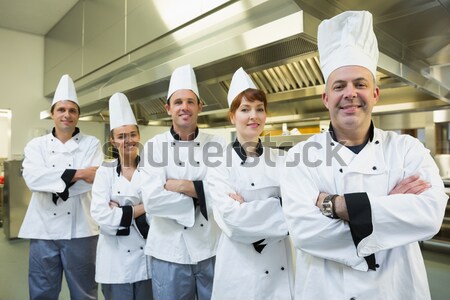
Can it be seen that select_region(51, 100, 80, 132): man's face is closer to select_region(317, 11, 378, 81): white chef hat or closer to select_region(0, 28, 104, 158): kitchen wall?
select_region(317, 11, 378, 81): white chef hat

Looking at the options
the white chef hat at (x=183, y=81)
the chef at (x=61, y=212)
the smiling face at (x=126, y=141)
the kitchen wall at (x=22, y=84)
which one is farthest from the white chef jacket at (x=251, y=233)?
the kitchen wall at (x=22, y=84)

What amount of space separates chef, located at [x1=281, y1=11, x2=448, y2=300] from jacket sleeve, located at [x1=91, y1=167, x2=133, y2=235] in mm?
901

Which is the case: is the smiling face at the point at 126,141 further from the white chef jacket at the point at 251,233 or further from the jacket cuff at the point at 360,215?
the jacket cuff at the point at 360,215

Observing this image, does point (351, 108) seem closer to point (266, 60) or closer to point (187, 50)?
point (266, 60)

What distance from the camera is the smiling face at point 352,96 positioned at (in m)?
0.94

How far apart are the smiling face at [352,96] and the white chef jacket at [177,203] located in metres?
0.70

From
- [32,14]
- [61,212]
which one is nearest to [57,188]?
[61,212]

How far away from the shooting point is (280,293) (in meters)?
1.18

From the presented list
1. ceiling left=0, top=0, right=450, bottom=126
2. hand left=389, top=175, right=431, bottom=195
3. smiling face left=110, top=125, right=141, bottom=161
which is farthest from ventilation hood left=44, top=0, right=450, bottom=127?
hand left=389, top=175, right=431, bottom=195

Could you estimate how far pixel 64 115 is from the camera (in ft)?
6.47

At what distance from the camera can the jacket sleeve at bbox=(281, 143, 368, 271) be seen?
2.90 ft

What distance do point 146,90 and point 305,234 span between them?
186 centimetres

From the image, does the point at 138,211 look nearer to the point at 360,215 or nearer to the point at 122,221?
the point at 122,221

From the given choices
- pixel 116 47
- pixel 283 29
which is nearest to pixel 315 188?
pixel 283 29
